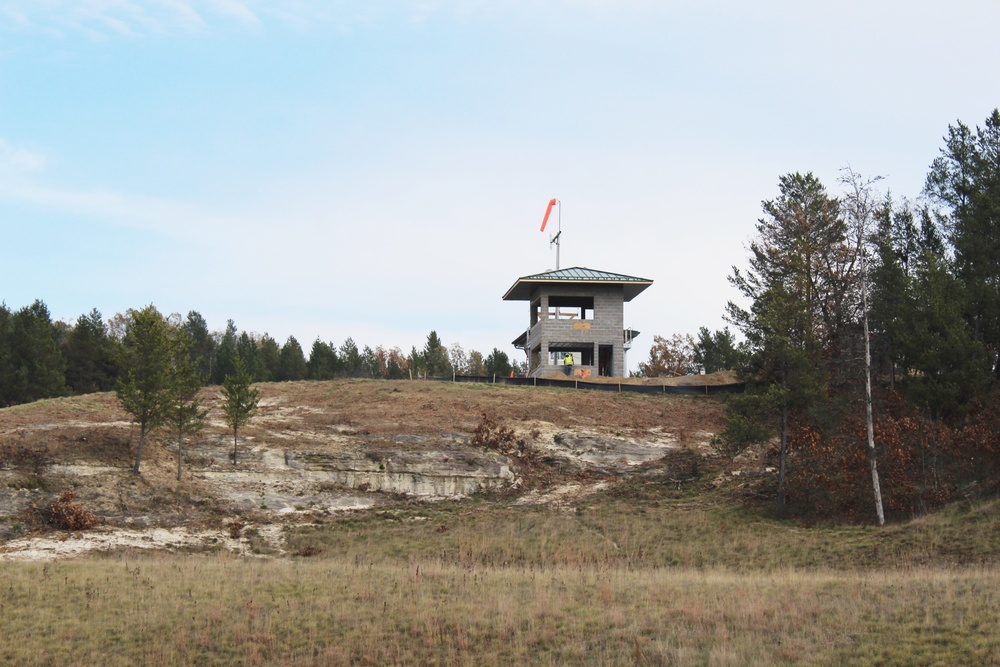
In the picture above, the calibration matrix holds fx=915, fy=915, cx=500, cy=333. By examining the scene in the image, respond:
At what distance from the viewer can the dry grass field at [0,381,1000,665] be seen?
690 inches

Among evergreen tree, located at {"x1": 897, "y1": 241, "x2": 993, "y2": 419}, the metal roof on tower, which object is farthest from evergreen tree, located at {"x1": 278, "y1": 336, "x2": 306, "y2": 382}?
evergreen tree, located at {"x1": 897, "y1": 241, "x2": 993, "y2": 419}

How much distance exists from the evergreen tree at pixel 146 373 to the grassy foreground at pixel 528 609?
28.6 feet

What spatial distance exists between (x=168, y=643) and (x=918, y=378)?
30.0 metres

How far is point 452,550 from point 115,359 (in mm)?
17018

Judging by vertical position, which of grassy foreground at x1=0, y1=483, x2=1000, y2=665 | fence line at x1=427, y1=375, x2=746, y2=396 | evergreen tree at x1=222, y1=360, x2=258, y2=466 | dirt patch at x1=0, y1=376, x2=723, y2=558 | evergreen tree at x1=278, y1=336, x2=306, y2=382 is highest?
evergreen tree at x1=278, y1=336, x2=306, y2=382

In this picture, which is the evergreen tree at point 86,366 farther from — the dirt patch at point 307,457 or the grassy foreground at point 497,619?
the grassy foreground at point 497,619

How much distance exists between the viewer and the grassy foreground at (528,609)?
16719 mm

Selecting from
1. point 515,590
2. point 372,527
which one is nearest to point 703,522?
point 372,527

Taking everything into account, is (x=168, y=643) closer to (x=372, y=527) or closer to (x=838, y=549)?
(x=372, y=527)

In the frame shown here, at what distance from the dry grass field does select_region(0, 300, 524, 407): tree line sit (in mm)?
5872

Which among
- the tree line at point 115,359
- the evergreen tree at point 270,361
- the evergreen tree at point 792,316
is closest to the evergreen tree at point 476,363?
the tree line at point 115,359

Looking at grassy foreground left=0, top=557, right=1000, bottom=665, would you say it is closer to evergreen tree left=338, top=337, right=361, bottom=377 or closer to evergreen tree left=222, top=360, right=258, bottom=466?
evergreen tree left=222, top=360, right=258, bottom=466

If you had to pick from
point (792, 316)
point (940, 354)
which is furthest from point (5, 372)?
point (940, 354)

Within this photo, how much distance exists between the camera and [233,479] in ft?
128
